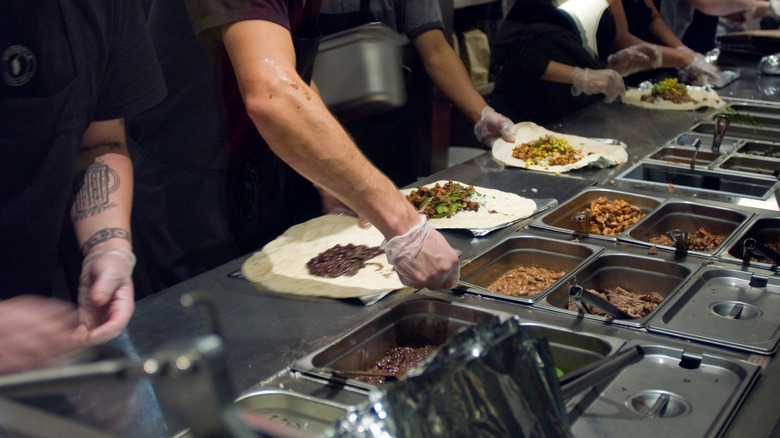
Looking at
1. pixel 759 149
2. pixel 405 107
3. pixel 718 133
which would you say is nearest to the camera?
pixel 718 133

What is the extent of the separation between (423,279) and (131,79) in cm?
100

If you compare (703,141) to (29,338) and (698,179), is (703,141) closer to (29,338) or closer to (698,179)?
(698,179)

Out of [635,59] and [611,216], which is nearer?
[611,216]

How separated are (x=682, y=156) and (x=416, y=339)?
182cm

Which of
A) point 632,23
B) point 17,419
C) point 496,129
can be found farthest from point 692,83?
point 17,419

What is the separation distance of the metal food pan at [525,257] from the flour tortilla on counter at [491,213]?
0.35 ft

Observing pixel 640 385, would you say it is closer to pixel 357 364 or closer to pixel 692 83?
pixel 357 364

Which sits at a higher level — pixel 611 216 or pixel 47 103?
pixel 47 103

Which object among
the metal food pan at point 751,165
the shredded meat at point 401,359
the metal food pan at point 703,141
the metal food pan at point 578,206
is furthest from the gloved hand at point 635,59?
the shredded meat at point 401,359

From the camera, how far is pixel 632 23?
436cm

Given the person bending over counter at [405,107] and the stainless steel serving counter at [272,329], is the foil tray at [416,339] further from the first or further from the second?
the person bending over counter at [405,107]

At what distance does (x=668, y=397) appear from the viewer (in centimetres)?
122

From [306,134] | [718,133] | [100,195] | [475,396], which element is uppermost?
[306,134]

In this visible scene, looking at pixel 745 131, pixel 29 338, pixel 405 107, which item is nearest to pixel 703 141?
pixel 745 131
